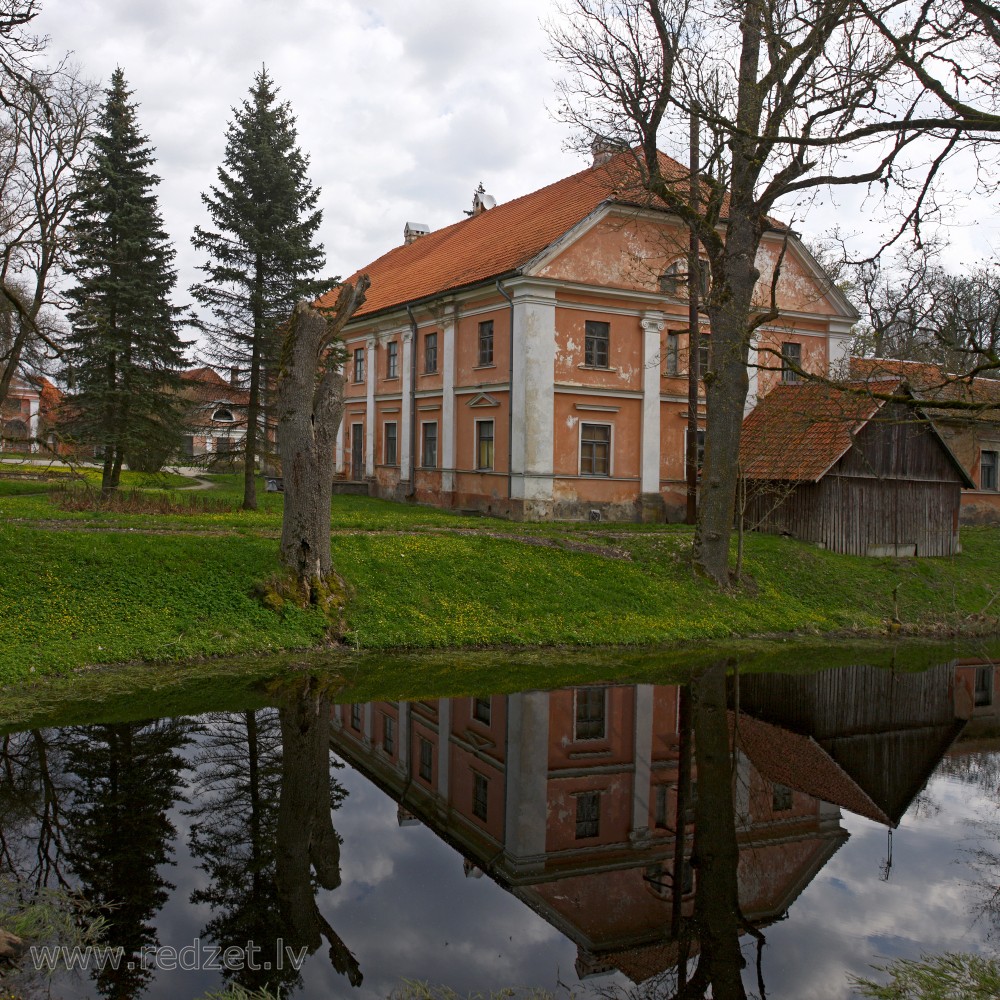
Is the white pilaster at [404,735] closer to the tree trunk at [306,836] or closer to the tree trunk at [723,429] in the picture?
the tree trunk at [306,836]

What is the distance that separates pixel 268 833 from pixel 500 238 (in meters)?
23.2

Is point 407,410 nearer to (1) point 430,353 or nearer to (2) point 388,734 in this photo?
(1) point 430,353

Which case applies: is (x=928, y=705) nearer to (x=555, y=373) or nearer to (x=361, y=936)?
(x=361, y=936)

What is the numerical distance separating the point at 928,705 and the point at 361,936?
9.15m

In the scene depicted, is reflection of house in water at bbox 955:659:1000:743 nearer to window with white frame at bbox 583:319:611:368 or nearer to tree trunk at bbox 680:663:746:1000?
tree trunk at bbox 680:663:746:1000

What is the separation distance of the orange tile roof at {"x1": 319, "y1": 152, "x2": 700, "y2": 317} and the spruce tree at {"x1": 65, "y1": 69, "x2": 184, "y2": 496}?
26.7 ft

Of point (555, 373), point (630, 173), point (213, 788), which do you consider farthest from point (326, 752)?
point (555, 373)

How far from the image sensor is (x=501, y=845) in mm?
6914

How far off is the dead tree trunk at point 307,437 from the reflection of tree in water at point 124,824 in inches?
182

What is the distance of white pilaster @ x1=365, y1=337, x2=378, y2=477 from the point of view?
32.0 metres

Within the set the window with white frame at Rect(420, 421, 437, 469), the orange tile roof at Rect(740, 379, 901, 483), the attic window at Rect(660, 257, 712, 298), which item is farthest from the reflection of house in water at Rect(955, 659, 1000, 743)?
the window with white frame at Rect(420, 421, 437, 469)

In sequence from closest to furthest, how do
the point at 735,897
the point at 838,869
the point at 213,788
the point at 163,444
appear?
the point at 735,897 < the point at 838,869 < the point at 213,788 < the point at 163,444

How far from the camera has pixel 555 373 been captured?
23.3m

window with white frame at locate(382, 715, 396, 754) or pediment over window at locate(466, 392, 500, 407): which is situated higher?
pediment over window at locate(466, 392, 500, 407)
